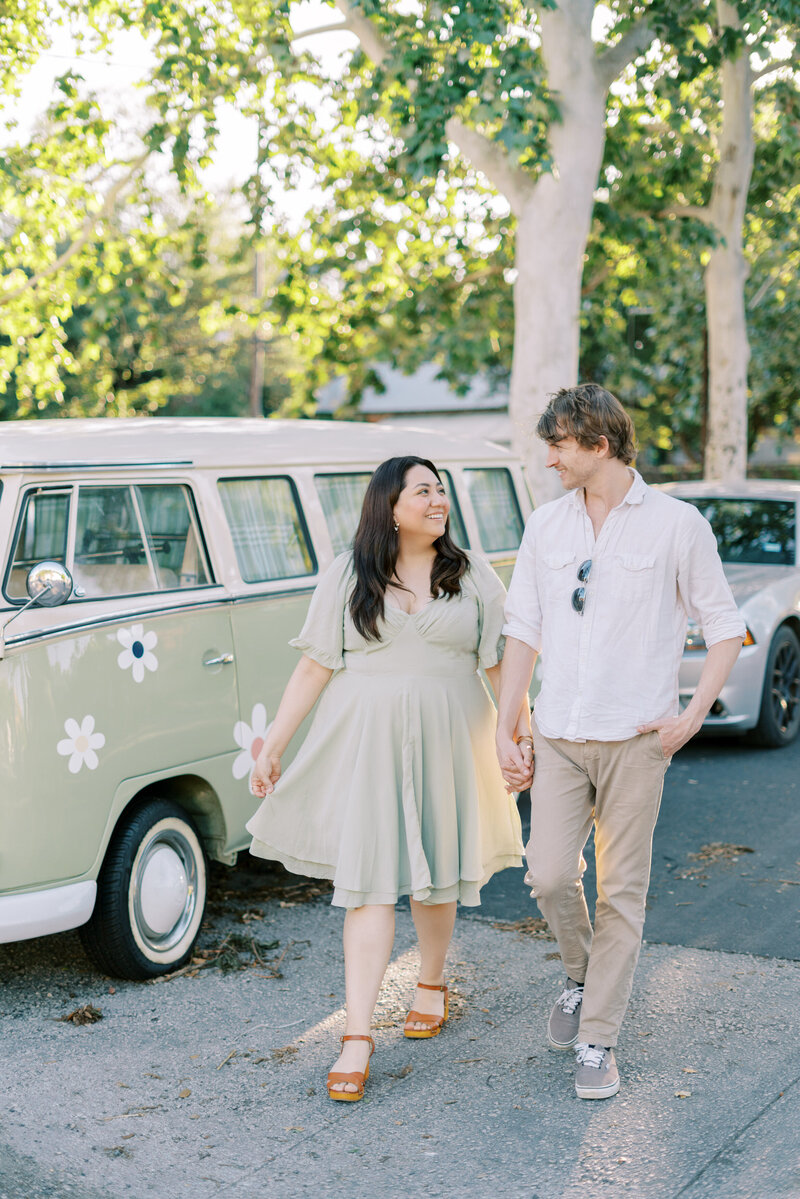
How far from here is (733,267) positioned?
624 inches

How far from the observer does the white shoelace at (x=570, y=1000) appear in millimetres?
4391

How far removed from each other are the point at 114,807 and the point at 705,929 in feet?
8.27

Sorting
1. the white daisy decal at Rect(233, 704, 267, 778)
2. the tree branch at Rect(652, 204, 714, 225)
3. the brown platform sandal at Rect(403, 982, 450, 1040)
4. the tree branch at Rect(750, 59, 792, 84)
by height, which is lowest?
the brown platform sandal at Rect(403, 982, 450, 1040)

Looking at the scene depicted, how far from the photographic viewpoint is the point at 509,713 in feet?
13.6

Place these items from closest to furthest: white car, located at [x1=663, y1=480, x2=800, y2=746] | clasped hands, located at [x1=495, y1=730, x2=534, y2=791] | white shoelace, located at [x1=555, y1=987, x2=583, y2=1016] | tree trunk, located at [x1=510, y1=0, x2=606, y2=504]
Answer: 1. clasped hands, located at [x1=495, y1=730, x2=534, y2=791]
2. white shoelace, located at [x1=555, y1=987, x2=583, y2=1016]
3. white car, located at [x1=663, y1=480, x2=800, y2=746]
4. tree trunk, located at [x1=510, y1=0, x2=606, y2=504]

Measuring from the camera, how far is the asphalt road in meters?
5.61

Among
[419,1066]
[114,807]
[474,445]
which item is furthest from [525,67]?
[419,1066]

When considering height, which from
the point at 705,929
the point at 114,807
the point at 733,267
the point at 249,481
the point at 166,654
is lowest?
the point at 705,929

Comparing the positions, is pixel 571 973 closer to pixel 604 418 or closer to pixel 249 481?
pixel 604 418

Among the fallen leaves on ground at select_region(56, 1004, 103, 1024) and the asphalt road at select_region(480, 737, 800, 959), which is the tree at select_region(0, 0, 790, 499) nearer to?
the asphalt road at select_region(480, 737, 800, 959)

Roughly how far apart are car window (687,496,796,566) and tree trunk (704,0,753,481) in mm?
5929


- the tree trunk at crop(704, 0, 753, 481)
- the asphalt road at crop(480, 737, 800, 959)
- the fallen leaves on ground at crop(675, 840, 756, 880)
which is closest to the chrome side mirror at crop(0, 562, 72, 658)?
the asphalt road at crop(480, 737, 800, 959)

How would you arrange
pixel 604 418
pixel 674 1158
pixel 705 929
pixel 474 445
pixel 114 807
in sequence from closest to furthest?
pixel 674 1158 < pixel 604 418 < pixel 114 807 < pixel 705 929 < pixel 474 445

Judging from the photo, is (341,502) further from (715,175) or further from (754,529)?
(715,175)
